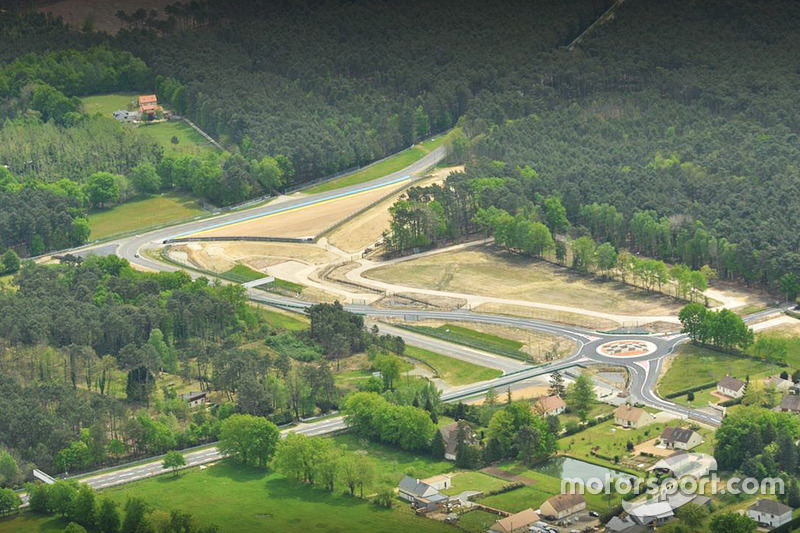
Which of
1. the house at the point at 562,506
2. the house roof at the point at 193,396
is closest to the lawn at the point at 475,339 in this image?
the house roof at the point at 193,396

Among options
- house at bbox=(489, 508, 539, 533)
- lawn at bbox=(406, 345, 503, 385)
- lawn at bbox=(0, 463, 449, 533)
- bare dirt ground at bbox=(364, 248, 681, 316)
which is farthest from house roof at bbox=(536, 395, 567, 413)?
bare dirt ground at bbox=(364, 248, 681, 316)

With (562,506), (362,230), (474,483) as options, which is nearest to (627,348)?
(474,483)

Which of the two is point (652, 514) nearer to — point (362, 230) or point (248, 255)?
point (248, 255)

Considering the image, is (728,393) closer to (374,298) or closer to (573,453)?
(573,453)

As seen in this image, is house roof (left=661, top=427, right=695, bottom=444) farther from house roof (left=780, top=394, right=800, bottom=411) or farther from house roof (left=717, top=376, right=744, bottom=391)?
house roof (left=717, top=376, right=744, bottom=391)

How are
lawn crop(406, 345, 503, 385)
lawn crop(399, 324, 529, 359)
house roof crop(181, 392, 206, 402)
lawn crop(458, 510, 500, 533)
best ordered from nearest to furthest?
1. lawn crop(458, 510, 500, 533)
2. house roof crop(181, 392, 206, 402)
3. lawn crop(406, 345, 503, 385)
4. lawn crop(399, 324, 529, 359)

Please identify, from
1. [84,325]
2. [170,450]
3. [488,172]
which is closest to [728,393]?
[170,450]
